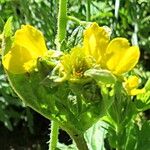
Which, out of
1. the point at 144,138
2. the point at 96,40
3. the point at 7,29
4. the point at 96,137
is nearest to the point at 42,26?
the point at 96,137

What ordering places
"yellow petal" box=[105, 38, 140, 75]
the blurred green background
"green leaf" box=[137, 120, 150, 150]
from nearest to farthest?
"yellow petal" box=[105, 38, 140, 75] → "green leaf" box=[137, 120, 150, 150] → the blurred green background

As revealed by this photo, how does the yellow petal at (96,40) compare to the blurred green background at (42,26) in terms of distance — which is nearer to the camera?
the yellow petal at (96,40)

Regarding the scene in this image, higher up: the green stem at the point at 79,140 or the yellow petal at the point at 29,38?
the yellow petal at the point at 29,38

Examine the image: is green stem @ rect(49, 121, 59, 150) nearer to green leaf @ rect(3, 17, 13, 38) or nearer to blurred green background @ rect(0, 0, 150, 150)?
green leaf @ rect(3, 17, 13, 38)

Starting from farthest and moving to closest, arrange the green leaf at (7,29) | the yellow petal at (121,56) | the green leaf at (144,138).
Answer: the green leaf at (144,138)
the green leaf at (7,29)
the yellow petal at (121,56)

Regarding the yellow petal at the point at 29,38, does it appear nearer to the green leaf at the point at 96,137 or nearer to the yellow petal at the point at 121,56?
the yellow petal at the point at 121,56

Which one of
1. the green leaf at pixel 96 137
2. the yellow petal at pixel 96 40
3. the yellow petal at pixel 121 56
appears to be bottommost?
the yellow petal at pixel 121 56

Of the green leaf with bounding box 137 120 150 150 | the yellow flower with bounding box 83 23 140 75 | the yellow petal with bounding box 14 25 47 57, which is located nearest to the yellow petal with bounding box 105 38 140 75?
the yellow flower with bounding box 83 23 140 75

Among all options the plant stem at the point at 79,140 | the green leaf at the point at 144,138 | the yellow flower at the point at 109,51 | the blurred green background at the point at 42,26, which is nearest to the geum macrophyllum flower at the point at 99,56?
the yellow flower at the point at 109,51
